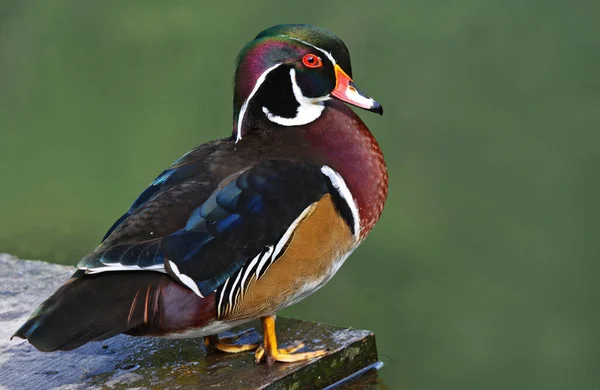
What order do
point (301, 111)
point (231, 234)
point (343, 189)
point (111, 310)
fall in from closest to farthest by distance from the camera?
point (111, 310) < point (231, 234) < point (343, 189) < point (301, 111)

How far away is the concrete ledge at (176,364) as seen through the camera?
2.94 m

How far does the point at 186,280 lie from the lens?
272cm

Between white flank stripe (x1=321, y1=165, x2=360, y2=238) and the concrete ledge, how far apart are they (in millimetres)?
455

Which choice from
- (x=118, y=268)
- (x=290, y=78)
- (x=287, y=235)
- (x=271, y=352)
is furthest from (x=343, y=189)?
(x=118, y=268)

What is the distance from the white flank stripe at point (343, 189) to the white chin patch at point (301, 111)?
205mm

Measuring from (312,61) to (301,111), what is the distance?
169mm

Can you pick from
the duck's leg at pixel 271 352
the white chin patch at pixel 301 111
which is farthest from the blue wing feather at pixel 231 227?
the duck's leg at pixel 271 352

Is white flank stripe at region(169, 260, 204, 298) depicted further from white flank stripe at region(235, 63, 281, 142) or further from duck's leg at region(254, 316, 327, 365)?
white flank stripe at region(235, 63, 281, 142)

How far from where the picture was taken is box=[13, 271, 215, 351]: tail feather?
2600 millimetres

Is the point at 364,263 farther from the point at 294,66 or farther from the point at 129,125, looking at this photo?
the point at 129,125

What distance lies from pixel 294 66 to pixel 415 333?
1.39 meters

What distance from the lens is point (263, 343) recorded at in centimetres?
306

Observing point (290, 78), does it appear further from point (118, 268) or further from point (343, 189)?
point (118, 268)

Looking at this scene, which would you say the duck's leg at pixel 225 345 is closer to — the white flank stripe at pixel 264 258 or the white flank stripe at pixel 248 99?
the white flank stripe at pixel 264 258
